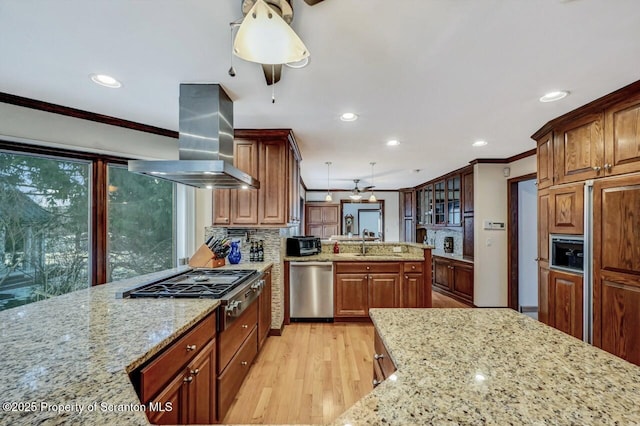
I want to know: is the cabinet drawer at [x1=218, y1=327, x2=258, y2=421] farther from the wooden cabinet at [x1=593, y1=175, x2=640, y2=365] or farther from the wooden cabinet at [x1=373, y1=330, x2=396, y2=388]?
the wooden cabinet at [x1=593, y1=175, x2=640, y2=365]

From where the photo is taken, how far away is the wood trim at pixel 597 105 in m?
2.03

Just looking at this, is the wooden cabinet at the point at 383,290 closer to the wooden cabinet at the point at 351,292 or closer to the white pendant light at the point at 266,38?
the wooden cabinet at the point at 351,292

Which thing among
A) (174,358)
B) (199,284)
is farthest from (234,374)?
(174,358)

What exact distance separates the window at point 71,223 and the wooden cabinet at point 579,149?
412 centimetres

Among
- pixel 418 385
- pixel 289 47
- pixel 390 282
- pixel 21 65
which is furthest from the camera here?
pixel 390 282

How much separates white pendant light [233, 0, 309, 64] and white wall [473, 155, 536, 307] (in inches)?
166

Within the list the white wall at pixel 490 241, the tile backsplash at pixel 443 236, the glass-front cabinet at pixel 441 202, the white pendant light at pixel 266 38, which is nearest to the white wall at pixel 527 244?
the white wall at pixel 490 241

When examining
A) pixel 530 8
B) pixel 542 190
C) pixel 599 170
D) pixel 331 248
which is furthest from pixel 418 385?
pixel 331 248

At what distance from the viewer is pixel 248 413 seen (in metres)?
Result: 2.00

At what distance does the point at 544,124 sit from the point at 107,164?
14.2 feet

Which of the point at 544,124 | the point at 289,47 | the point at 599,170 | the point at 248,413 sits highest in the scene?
the point at 544,124

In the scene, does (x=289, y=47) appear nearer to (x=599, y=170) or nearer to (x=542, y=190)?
(x=599, y=170)

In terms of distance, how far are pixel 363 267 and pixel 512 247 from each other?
8.01 feet

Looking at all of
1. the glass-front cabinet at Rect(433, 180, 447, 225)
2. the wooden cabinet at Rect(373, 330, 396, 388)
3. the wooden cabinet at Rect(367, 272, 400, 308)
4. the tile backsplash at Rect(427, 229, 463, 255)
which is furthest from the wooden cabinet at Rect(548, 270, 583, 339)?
the glass-front cabinet at Rect(433, 180, 447, 225)
